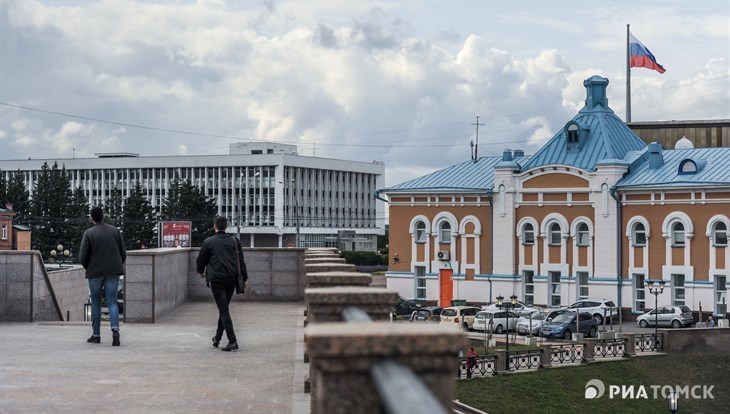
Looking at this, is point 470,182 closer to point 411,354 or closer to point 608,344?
point 608,344

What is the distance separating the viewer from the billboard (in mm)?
62969

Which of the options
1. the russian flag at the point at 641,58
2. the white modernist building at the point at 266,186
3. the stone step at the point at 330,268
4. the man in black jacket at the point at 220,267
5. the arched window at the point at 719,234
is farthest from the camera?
the white modernist building at the point at 266,186

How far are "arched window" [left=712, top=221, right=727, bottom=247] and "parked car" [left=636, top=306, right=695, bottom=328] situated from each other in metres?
3.43

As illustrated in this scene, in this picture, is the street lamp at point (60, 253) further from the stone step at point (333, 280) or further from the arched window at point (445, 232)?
the stone step at point (333, 280)

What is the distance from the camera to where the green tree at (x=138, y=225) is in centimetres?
9669

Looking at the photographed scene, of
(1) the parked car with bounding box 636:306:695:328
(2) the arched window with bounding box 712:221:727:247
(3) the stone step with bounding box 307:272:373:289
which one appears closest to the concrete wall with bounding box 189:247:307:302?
(3) the stone step with bounding box 307:272:373:289

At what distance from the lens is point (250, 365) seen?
11758mm

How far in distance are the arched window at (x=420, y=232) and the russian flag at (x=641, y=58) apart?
19.3 metres

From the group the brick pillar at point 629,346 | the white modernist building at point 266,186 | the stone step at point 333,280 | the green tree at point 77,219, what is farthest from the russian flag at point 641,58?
the stone step at point 333,280

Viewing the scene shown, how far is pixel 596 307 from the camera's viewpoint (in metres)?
54.1

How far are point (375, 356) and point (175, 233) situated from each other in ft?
203

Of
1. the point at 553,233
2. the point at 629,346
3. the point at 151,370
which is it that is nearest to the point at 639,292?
the point at 553,233

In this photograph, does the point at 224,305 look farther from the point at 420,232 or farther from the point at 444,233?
the point at 420,232

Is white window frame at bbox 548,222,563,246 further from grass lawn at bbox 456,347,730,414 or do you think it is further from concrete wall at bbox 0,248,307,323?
concrete wall at bbox 0,248,307,323
